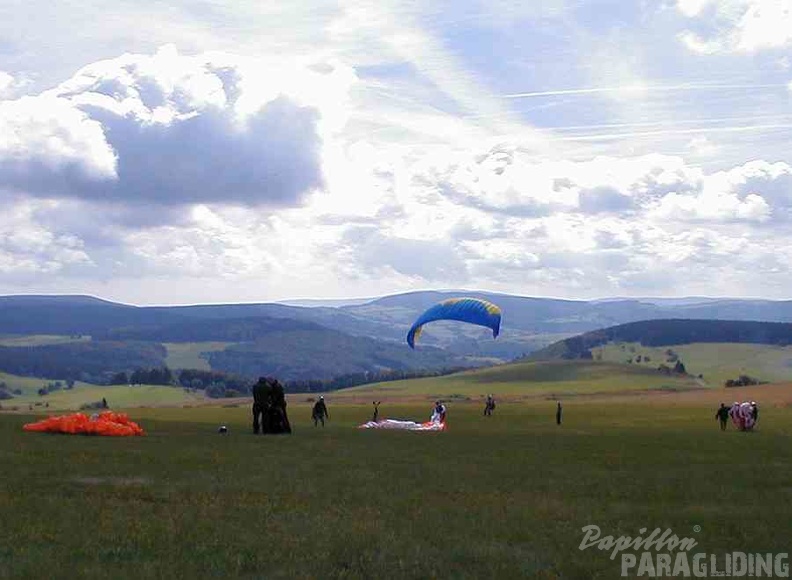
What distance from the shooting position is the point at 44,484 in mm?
18547

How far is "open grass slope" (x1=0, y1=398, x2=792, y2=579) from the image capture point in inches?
494

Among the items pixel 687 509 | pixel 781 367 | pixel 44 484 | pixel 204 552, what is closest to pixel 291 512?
pixel 204 552

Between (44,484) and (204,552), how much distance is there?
266 inches

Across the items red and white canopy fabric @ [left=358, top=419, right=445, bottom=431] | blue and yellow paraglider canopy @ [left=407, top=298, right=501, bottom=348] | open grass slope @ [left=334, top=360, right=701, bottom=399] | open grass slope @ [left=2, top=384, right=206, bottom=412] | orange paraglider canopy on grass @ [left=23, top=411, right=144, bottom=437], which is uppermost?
blue and yellow paraglider canopy @ [left=407, top=298, right=501, bottom=348]

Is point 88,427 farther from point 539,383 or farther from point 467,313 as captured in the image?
point 539,383

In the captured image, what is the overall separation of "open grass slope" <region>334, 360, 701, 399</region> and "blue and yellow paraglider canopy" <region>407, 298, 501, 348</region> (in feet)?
239

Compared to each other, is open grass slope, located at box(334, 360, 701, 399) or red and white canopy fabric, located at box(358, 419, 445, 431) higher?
red and white canopy fabric, located at box(358, 419, 445, 431)

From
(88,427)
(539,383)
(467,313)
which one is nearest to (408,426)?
(467,313)

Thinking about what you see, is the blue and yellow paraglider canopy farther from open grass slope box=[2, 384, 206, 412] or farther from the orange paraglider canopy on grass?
open grass slope box=[2, 384, 206, 412]

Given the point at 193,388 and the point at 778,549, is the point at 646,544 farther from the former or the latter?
the point at 193,388

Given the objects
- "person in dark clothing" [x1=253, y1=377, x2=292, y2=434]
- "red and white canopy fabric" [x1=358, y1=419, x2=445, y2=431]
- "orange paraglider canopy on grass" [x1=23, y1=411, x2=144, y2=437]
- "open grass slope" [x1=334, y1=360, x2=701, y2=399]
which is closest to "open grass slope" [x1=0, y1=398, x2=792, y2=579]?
"orange paraglider canopy on grass" [x1=23, y1=411, x2=144, y2=437]

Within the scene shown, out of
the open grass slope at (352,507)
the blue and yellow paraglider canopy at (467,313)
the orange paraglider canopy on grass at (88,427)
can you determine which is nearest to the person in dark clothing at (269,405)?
the orange paraglider canopy on grass at (88,427)

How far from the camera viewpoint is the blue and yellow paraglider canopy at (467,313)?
56.5m

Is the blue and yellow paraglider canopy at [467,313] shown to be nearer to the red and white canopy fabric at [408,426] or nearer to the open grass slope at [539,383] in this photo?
the red and white canopy fabric at [408,426]
